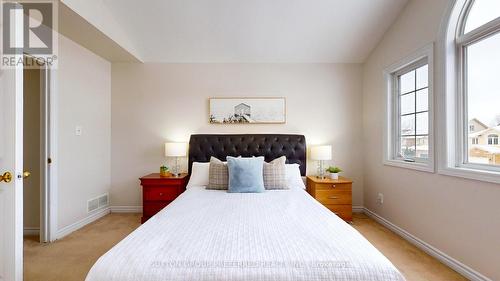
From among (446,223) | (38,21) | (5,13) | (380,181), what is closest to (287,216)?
(446,223)

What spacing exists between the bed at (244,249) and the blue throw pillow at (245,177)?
618 mm

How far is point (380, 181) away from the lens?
3.64 metres

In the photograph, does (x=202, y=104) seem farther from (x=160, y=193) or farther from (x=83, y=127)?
(x=83, y=127)

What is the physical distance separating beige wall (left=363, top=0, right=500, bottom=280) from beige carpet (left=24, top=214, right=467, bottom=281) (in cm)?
20

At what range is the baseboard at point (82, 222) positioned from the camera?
312 cm

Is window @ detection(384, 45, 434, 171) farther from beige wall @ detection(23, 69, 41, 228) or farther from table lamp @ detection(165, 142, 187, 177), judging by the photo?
beige wall @ detection(23, 69, 41, 228)

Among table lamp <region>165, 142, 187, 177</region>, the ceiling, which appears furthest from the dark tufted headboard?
the ceiling

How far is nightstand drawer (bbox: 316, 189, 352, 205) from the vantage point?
3.59m

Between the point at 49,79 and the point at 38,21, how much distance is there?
2.01 ft

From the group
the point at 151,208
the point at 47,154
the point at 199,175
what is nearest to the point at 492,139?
the point at 199,175

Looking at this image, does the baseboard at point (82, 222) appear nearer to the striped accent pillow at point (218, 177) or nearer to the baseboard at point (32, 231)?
the baseboard at point (32, 231)

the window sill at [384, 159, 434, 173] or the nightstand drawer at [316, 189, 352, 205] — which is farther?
the nightstand drawer at [316, 189, 352, 205]

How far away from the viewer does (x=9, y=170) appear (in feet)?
5.71

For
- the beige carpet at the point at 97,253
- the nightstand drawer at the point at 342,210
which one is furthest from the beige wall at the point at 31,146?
the nightstand drawer at the point at 342,210
